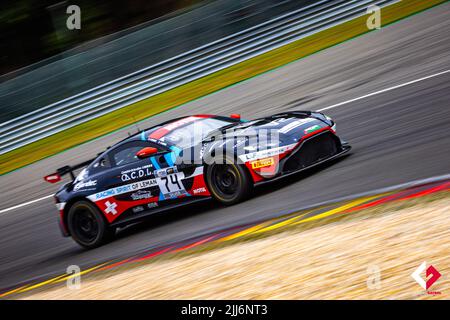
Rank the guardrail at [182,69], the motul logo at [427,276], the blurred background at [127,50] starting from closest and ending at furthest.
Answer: the motul logo at [427,276]
the guardrail at [182,69]
the blurred background at [127,50]

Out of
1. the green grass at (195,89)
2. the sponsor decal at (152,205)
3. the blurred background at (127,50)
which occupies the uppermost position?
the blurred background at (127,50)

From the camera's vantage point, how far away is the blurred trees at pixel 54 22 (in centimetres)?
2695

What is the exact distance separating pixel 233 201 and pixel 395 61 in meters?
6.90

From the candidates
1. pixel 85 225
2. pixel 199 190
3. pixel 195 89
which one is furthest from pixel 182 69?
pixel 199 190

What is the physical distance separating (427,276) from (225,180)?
4.04 metres

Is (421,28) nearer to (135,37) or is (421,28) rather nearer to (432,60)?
(432,60)

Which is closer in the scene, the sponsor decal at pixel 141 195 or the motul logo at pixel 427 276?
the motul logo at pixel 427 276

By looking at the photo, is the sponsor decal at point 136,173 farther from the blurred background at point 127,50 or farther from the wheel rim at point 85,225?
the blurred background at point 127,50

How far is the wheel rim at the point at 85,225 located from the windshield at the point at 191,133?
5.43ft

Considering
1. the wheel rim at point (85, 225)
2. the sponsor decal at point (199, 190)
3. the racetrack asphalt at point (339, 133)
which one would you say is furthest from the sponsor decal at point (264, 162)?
the wheel rim at point (85, 225)

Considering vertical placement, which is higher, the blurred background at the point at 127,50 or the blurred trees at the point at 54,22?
the blurred trees at the point at 54,22

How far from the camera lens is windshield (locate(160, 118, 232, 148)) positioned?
849 centimetres

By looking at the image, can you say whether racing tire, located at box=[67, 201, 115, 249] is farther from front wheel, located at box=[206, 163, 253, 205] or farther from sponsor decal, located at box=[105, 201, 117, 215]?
front wheel, located at box=[206, 163, 253, 205]

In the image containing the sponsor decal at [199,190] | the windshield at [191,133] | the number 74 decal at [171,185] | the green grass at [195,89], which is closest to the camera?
the sponsor decal at [199,190]
